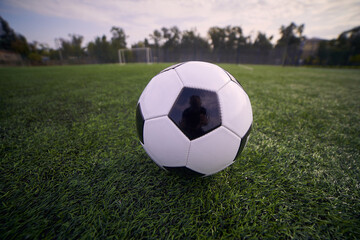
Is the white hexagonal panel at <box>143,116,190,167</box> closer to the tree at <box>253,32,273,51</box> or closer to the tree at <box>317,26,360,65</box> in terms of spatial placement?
the tree at <box>317,26,360,65</box>

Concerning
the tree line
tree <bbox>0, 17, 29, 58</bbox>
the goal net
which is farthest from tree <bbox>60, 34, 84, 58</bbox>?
the goal net

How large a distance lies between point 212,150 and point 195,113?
23cm

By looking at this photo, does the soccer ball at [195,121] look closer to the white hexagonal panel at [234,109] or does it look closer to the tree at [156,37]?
the white hexagonal panel at [234,109]

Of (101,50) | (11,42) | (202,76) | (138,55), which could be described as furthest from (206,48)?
(11,42)

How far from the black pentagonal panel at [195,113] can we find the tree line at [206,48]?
27076 millimetres

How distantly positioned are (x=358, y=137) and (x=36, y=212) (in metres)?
3.00

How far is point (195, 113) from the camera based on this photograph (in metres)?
0.87

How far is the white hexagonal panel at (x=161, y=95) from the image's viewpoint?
3.07 feet

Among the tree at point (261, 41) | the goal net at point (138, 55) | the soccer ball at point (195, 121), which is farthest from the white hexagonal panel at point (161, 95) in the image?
the tree at point (261, 41)

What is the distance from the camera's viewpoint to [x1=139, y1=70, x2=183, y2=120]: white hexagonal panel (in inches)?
36.8

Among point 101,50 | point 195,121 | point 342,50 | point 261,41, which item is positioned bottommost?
point 195,121

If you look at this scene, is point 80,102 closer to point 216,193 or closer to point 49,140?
point 49,140

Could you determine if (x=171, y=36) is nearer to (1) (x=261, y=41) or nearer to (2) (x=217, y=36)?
(2) (x=217, y=36)

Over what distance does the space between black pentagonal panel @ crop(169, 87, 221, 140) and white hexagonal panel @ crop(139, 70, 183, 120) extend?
0.05 meters
